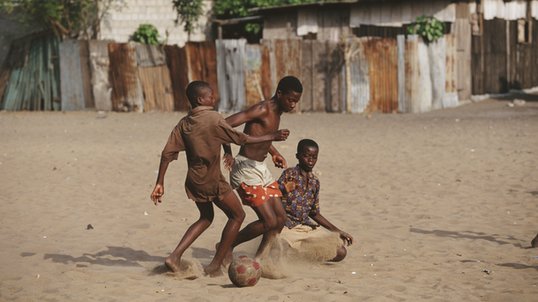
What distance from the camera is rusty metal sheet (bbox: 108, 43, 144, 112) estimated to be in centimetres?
2161

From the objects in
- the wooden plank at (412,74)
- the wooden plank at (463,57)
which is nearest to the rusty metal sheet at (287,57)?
the wooden plank at (412,74)

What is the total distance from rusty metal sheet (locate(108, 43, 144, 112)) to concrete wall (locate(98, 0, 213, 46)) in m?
5.57

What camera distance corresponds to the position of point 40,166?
491 inches

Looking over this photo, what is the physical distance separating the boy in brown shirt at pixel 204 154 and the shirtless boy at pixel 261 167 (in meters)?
0.16

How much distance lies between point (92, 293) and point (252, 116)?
5.44 feet

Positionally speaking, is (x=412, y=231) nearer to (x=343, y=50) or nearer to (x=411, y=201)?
(x=411, y=201)

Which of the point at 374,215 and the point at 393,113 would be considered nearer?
the point at 374,215

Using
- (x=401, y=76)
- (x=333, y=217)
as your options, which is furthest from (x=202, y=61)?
(x=333, y=217)

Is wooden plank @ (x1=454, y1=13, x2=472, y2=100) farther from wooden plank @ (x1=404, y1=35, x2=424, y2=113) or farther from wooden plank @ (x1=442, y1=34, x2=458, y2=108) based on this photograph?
wooden plank @ (x1=404, y1=35, x2=424, y2=113)

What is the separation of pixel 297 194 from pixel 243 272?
110 cm

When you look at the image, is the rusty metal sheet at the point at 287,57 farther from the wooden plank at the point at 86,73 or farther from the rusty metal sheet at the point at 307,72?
the wooden plank at the point at 86,73

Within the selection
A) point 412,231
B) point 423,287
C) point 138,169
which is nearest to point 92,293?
point 423,287

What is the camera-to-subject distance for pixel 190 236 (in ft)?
21.1

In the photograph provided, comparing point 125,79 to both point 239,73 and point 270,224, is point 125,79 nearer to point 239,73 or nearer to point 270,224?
point 239,73
